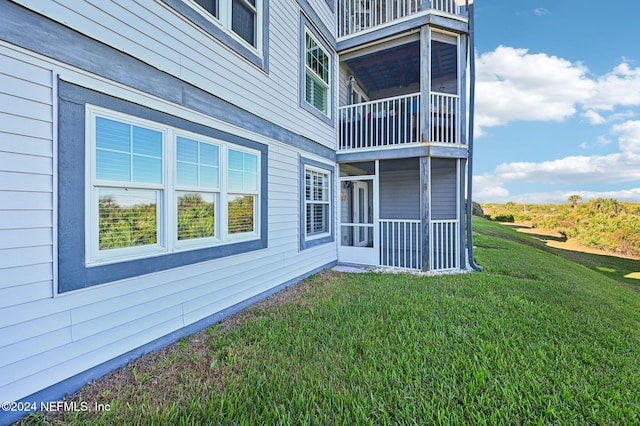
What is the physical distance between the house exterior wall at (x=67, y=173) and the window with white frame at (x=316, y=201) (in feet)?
6.97

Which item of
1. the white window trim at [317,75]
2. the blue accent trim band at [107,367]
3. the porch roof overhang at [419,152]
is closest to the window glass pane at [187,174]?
the blue accent trim band at [107,367]

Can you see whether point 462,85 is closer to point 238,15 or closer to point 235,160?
point 238,15

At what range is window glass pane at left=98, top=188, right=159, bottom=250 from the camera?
8.11 ft

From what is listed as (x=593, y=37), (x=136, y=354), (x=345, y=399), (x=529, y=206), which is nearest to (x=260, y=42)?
(x=136, y=354)

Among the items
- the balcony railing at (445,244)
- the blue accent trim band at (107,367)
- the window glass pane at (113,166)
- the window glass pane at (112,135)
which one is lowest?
the blue accent trim band at (107,367)

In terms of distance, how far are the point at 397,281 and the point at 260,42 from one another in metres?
5.12

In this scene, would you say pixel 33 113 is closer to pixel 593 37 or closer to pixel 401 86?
pixel 401 86

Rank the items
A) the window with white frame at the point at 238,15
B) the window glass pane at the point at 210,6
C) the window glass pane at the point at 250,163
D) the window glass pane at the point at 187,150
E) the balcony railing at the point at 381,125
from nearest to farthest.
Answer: the window glass pane at the point at 187,150 → the window glass pane at the point at 210,6 → the window with white frame at the point at 238,15 → the window glass pane at the point at 250,163 → the balcony railing at the point at 381,125

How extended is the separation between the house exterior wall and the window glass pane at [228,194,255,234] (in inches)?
16.2

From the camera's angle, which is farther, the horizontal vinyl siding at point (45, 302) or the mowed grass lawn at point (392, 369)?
the mowed grass lawn at point (392, 369)

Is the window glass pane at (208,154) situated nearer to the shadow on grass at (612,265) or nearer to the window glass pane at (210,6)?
the window glass pane at (210,6)

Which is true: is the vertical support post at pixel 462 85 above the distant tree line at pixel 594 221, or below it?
above

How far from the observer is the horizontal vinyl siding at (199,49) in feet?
7.72

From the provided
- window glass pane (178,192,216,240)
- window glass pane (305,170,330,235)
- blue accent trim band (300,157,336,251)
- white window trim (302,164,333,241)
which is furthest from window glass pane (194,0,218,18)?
window glass pane (305,170,330,235)
